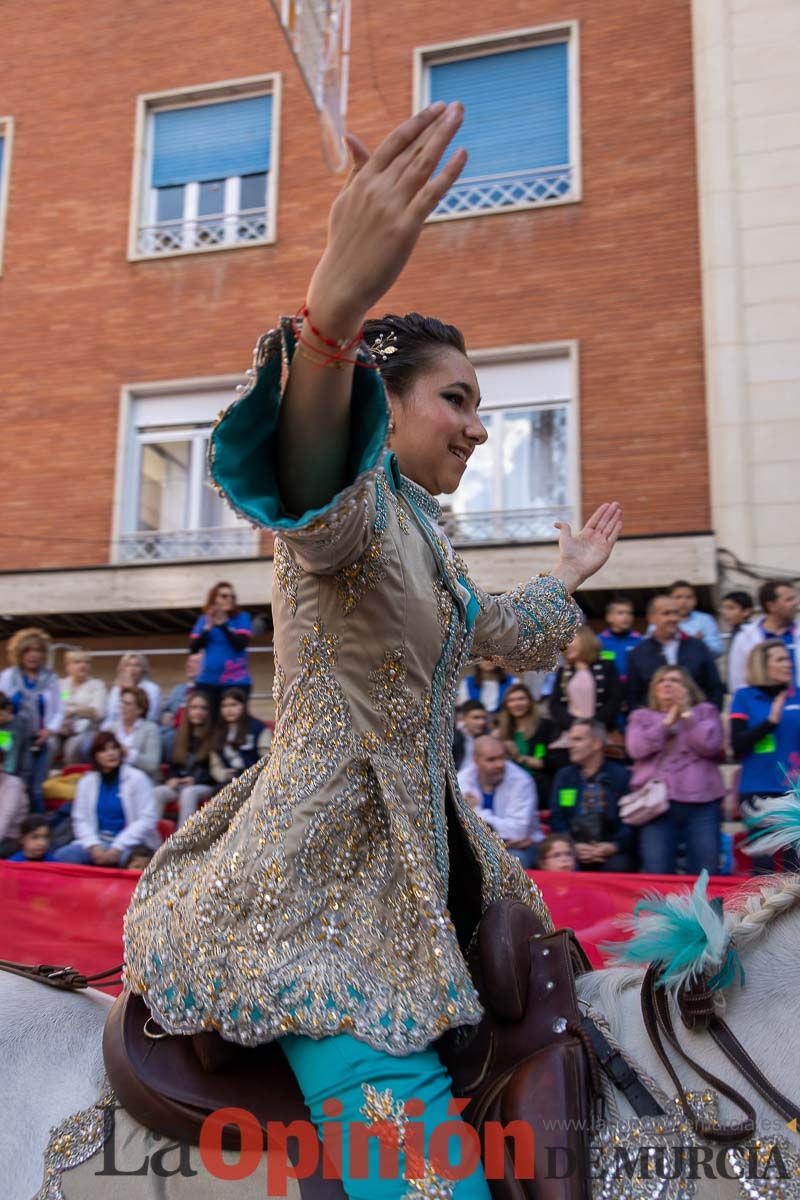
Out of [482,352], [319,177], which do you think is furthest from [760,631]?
[319,177]

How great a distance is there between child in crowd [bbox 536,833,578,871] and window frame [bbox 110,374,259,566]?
8.59 m

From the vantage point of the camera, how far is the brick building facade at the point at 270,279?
41.9ft

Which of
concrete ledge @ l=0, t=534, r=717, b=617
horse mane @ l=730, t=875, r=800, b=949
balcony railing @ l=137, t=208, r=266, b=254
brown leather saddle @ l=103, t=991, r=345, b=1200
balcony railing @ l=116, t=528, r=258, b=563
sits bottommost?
brown leather saddle @ l=103, t=991, r=345, b=1200

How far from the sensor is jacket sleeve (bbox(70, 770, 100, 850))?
25.3ft

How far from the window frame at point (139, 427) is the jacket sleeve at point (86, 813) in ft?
21.5

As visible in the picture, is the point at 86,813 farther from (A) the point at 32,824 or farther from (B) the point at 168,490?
(B) the point at 168,490

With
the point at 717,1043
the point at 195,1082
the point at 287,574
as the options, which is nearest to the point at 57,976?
the point at 195,1082

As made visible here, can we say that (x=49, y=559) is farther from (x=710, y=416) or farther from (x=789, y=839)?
(x=789, y=839)

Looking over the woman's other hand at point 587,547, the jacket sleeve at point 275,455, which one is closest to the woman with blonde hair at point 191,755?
the woman's other hand at point 587,547

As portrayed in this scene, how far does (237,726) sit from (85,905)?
8.49ft

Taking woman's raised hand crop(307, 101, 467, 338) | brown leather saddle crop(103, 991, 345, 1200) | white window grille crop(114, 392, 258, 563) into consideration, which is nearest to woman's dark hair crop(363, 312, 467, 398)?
woman's raised hand crop(307, 101, 467, 338)

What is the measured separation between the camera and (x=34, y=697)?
943cm

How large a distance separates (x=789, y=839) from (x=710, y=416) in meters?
10.3

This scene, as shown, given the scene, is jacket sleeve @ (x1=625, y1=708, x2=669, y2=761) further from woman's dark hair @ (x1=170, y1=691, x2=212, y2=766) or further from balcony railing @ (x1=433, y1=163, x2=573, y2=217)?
balcony railing @ (x1=433, y1=163, x2=573, y2=217)
